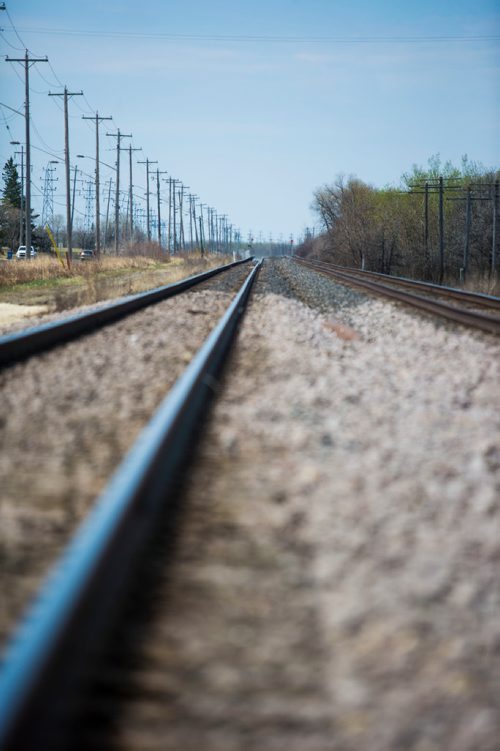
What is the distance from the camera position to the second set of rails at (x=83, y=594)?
1.64 meters

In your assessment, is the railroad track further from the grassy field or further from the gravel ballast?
the grassy field

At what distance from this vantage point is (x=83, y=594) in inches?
82.6

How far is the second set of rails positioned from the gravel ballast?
13 centimetres

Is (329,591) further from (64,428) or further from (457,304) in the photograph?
(457,304)

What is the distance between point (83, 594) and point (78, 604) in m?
0.06

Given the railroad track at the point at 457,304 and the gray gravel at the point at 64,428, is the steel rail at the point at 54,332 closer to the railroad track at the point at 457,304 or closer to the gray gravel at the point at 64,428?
the gray gravel at the point at 64,428

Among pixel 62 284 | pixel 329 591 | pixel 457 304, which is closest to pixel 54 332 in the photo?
pixel 329 591

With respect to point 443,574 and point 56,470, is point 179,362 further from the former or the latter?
point 443,574

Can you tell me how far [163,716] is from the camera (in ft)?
6.29

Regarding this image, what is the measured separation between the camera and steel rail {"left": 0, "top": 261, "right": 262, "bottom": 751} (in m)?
1.63

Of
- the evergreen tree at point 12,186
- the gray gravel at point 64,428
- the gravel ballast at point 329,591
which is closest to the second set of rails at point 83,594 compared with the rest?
the gravel ballast at point 329,591

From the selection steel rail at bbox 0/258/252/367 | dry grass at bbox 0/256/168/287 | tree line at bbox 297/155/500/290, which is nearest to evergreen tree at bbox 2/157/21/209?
tree line at bbox 297/155/500/290

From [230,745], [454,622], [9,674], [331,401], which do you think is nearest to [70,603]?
[9,674]

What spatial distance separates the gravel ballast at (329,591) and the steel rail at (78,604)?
12 cm
